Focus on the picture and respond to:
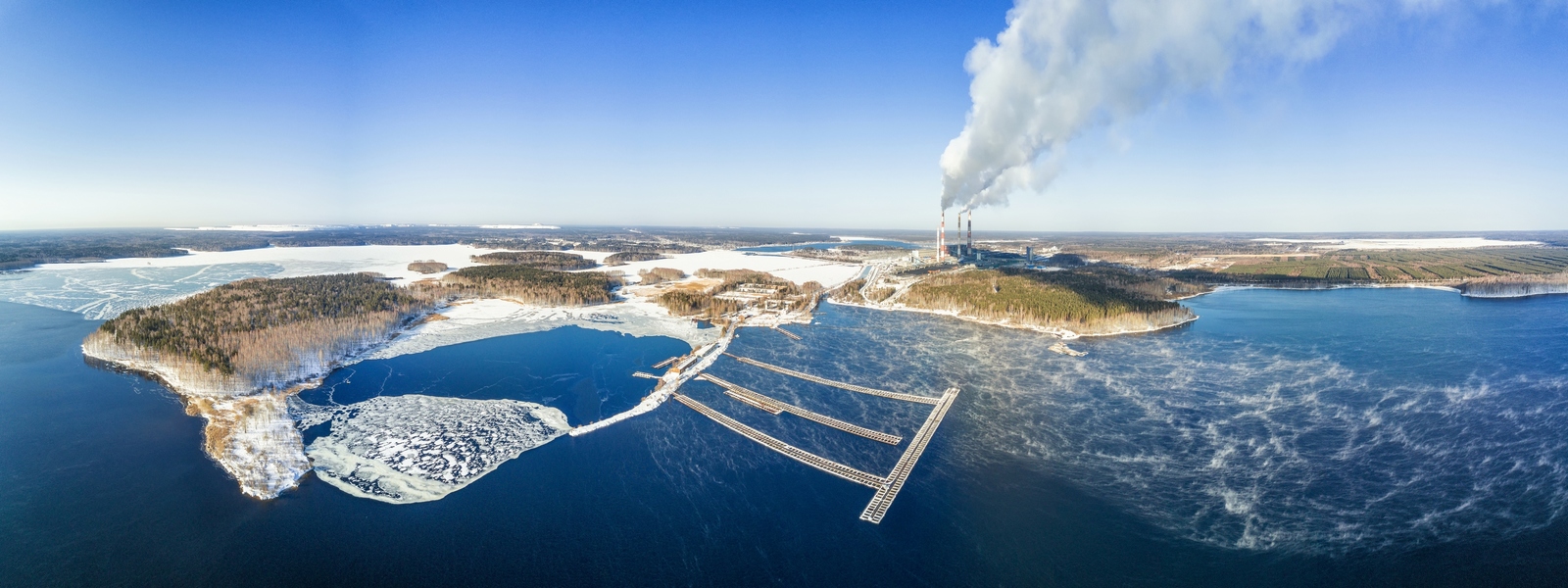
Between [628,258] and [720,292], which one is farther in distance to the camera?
[628,258]

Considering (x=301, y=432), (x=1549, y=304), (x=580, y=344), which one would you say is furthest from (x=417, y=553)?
(x=1549, y=304)

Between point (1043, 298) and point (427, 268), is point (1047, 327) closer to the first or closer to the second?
point (1043, 298)

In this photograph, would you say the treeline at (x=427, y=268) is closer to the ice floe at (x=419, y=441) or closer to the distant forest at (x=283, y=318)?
the distant forest at (x=283, y=318)

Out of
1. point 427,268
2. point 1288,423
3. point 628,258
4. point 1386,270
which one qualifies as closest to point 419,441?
point 1288,423

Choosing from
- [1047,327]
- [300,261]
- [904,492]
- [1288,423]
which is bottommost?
[904,492]

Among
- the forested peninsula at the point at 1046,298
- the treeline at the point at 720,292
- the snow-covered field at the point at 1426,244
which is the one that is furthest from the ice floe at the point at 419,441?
the snow-covered field at the point at 1426,244

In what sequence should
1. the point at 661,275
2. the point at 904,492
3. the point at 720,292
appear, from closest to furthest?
the point at 904,492, the point at 720,292, the point at 661,275

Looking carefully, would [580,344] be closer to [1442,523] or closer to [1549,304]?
[1442,523]
